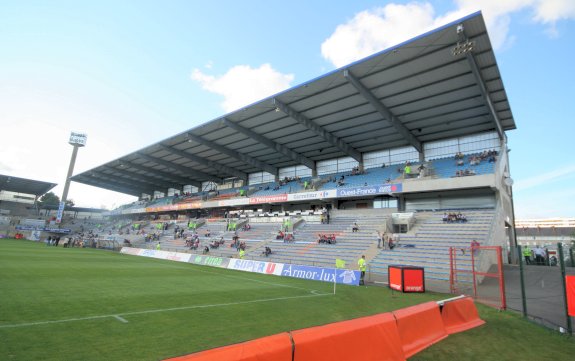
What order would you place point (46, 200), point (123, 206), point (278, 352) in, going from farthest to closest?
point (46, 200) < point (123, 206) < point (278, 352)

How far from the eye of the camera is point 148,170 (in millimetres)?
54875

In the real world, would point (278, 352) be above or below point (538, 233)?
below

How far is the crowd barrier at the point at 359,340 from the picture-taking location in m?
3.79

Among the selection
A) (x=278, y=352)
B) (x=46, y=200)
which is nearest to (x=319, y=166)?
(x=278, y=352)

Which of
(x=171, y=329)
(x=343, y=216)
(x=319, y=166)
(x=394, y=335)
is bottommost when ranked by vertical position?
(x=171, y=329)

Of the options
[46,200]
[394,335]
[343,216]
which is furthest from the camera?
[46,200]

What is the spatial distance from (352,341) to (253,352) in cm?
192

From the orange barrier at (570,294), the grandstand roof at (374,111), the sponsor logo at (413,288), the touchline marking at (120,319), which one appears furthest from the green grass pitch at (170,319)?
the grandstand roof at (374,111)

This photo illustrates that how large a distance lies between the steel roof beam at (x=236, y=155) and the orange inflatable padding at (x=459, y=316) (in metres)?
34.3

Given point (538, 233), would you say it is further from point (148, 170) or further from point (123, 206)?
point (123, 206)

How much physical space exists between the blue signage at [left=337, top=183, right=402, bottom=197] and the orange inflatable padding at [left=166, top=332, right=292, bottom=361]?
27.2 m

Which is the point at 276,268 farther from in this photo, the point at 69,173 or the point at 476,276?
the point at 69,173

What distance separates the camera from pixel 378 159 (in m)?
37.3

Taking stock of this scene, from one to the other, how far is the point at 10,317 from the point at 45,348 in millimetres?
2859
